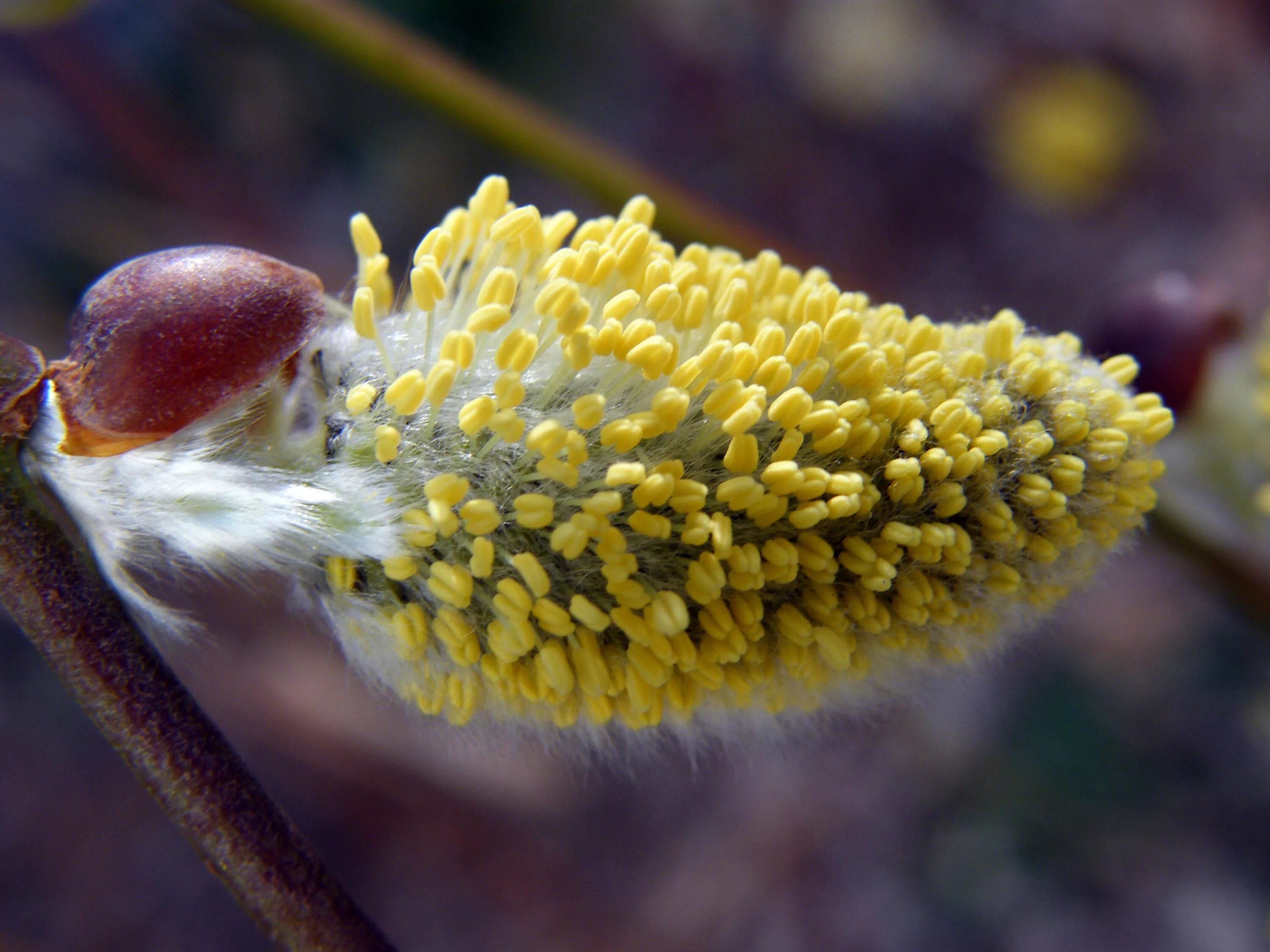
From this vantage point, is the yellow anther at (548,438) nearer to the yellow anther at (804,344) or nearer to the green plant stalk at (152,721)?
the yellow anther at (804,344)

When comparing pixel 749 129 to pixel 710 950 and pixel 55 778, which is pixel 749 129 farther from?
pixel 55 778

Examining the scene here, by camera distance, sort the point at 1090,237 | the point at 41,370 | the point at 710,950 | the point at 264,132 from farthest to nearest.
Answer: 1. the point at 1090,237
2. the point at 264,132
3. the point at 710,950
4. the point at 41,370

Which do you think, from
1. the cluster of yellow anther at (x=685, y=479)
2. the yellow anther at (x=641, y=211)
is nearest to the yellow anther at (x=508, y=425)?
the cluster of yellow anther at (x=685, y=479)

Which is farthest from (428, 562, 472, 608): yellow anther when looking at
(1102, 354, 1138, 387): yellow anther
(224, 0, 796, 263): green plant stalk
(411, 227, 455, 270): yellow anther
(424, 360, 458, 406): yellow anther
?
(224, 0, 796, 263): green plant stalk

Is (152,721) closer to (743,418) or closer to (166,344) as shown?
(166,344)

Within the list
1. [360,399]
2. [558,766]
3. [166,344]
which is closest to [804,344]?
[360,399]

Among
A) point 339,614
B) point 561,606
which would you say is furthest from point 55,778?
point 561,606
